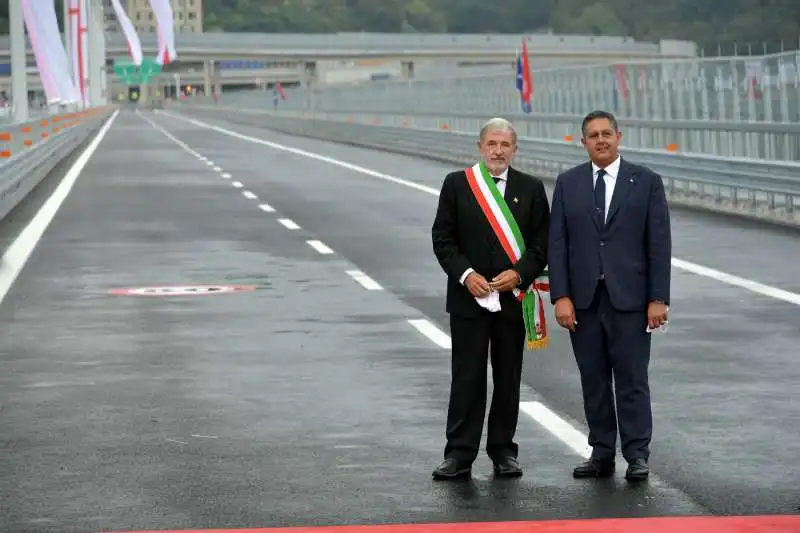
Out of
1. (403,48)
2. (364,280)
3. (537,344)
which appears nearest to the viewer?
(537,344)

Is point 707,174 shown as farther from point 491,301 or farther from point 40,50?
point 40,50

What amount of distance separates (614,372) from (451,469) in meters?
0.75

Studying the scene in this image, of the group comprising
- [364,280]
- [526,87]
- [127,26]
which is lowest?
[364,280]

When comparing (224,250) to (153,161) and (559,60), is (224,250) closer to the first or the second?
(153,161)

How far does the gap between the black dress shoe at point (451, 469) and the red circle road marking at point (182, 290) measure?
8.97 metres

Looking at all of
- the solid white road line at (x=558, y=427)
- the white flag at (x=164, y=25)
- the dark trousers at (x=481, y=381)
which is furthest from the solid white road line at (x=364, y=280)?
the white flag at (x=164, y=25)

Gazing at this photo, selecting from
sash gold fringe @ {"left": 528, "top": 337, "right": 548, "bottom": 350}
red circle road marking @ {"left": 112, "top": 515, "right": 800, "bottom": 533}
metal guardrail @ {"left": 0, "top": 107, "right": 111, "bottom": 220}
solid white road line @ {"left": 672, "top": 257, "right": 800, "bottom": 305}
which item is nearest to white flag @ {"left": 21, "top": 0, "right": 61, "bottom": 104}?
metal guardrail @ {"left": 0, "top": 107, "right": 111, "bottom": 220}

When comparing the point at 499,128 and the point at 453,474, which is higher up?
the point at 499,128

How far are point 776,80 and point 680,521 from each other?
2186 cm

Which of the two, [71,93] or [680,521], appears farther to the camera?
[71,93]

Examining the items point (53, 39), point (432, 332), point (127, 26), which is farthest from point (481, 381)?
point (127, 26)

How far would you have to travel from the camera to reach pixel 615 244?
26.8 ft

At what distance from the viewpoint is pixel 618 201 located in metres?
8.15

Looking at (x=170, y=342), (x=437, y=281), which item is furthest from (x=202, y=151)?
(x=170, y=342)
